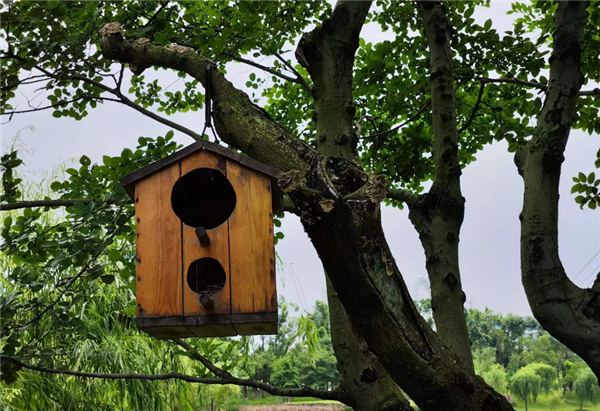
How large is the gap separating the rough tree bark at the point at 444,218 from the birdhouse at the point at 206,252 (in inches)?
43.9

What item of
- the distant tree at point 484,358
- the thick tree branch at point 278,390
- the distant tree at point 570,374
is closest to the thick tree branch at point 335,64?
the thick tree branch at point 278,390

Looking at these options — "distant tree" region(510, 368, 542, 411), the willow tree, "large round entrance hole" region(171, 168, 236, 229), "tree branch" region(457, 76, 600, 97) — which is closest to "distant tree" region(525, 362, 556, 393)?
"distant tree" region(510, 368, 542, 411)

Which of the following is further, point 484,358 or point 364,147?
point 484,358

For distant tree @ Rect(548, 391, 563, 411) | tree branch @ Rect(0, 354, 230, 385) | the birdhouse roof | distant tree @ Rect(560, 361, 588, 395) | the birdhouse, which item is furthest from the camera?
distant tree @ Rect(548, 391, 563, 411)

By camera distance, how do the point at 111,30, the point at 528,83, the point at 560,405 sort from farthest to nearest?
1. the point at 560,405
2. the point at 528,83
3. the point at 111,30

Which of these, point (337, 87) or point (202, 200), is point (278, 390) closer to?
point (202, 200)

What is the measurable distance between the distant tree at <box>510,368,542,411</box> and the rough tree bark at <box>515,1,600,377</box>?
12.7 metres

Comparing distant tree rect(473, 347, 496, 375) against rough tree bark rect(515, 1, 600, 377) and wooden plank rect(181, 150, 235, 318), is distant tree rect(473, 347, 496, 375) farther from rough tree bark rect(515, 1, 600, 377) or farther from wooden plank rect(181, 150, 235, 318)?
wooden plank rect(181, 150, 235, 318)

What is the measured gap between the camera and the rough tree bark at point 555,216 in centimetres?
269

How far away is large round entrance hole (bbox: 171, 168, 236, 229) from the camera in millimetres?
2674

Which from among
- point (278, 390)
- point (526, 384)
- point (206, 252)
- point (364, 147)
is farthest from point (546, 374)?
point (206, 252)

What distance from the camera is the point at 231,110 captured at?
2.38 meters

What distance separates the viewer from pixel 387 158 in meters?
4.64

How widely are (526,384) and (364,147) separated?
11541mm
